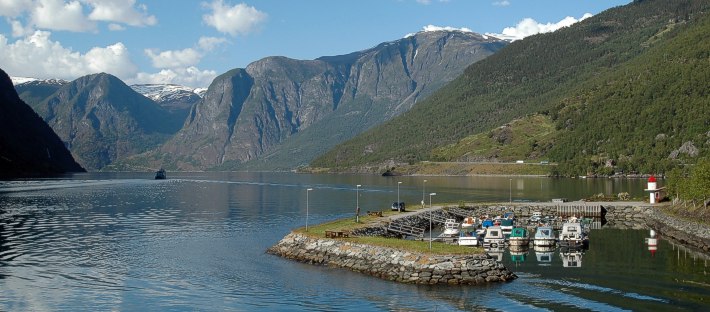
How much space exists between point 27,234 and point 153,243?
903 inches

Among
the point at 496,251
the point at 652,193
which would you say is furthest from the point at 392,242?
the point at 652,193

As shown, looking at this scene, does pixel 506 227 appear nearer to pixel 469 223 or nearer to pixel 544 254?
pixel 469 223

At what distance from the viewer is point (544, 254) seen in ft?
285

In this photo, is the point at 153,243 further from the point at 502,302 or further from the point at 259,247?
the point at 502,302

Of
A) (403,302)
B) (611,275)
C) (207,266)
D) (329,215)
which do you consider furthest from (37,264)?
(329,215)

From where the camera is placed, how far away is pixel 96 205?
173250 mm

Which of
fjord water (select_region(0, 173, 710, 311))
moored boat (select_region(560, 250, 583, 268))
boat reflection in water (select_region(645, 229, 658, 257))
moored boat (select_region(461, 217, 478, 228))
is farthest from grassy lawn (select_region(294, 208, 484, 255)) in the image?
boat reflection in water (select_region(645, 229, 658, 257))

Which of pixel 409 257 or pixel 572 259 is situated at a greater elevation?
pixel 409 257

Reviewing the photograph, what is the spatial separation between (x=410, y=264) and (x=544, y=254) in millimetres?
26122

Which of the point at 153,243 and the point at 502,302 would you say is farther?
the point at 153,243

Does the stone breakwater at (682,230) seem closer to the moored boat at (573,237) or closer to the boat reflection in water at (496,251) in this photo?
the moored boat at (573,237)

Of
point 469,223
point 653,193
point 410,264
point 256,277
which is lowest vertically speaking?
point 256,277

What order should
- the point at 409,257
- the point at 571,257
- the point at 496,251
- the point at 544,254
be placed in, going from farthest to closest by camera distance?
the point at 496,251 → the point at 544,254 → the point at 571,257 → the point at 409,257

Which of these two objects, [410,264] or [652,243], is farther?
[652,243]
